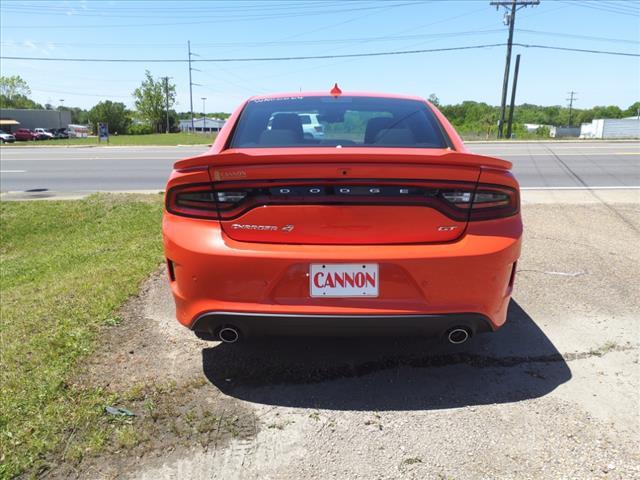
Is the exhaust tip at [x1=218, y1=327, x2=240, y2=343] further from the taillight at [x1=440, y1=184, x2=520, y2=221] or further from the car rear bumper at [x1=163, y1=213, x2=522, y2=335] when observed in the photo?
the taillight at [x1=440, y1=184, x2=520, y2=221]

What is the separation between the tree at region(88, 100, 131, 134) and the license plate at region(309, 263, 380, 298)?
101 meters

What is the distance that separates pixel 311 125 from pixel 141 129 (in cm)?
10248

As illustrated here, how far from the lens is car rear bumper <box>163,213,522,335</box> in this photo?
96.6 inches

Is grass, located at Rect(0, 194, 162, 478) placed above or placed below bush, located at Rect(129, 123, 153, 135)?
below

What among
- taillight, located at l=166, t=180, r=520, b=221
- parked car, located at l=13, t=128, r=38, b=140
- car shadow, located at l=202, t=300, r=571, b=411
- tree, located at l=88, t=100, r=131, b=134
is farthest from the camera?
tree, located at l=88, t=100, r=131, b=134

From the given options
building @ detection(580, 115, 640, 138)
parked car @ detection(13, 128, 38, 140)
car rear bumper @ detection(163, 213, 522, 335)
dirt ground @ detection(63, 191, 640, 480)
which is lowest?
parked car @ detection(13, 128, 38, 140)

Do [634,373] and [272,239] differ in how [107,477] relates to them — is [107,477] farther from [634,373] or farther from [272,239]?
[634,373]

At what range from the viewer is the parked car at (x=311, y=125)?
3443 millimetres

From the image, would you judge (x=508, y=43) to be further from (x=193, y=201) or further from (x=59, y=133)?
(x=59, y=133)


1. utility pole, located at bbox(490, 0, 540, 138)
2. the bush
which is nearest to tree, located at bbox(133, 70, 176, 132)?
the bush

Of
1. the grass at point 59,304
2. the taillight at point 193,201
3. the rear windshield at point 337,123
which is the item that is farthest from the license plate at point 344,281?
the grass at point 59,304

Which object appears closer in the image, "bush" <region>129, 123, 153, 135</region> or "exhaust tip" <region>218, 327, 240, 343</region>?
"exhaust tip" <region>218, 327, 240, 343</region>

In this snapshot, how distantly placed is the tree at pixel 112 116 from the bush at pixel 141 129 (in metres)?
1.28

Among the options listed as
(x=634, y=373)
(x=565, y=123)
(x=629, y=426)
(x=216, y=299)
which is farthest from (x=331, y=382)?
(x=565, y=123)
